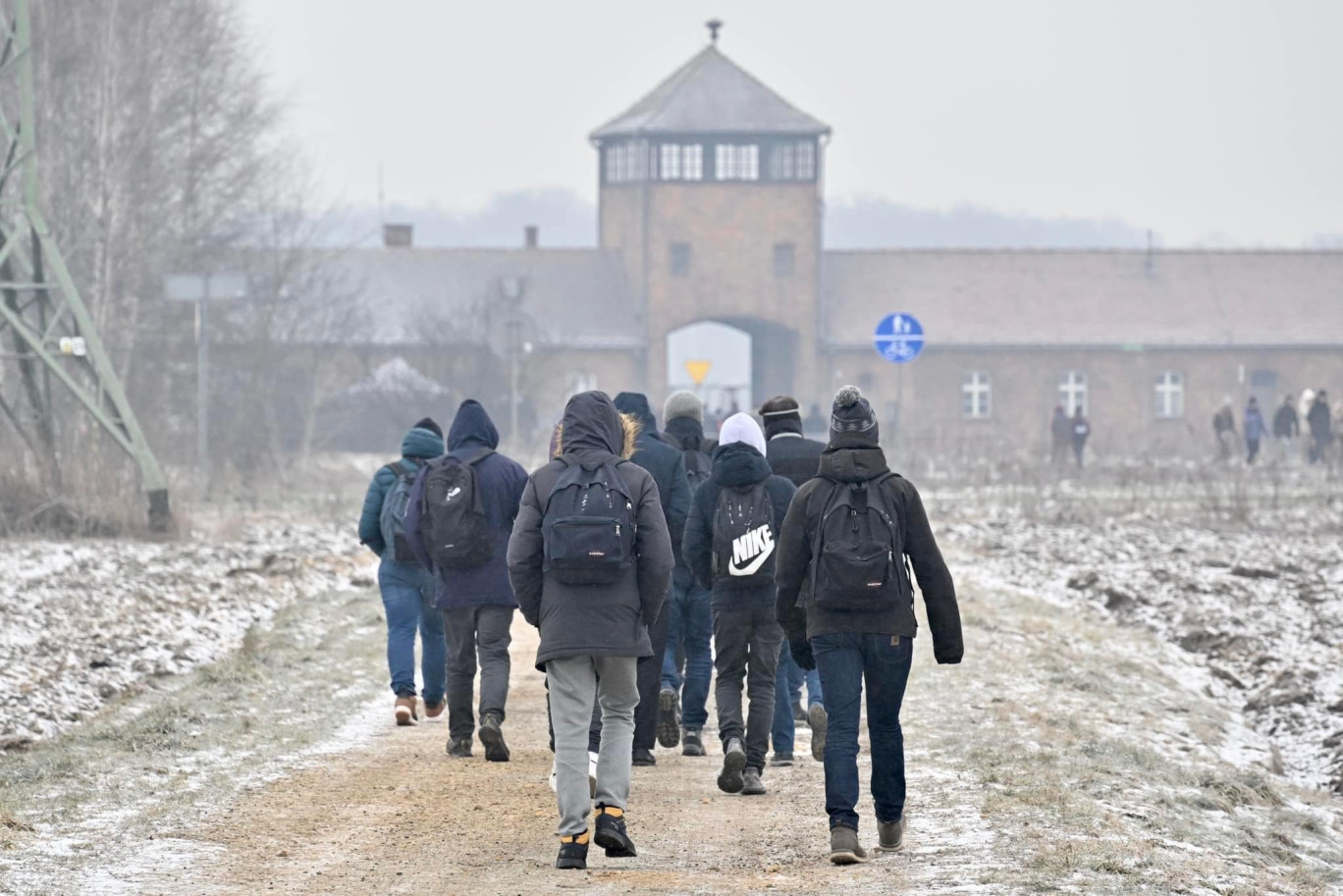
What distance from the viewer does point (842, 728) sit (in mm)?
8398

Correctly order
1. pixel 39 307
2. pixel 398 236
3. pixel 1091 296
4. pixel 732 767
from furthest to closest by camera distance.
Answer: pixel 398 236, pixel 1091 296, pixel 39 307, pixel 732 767

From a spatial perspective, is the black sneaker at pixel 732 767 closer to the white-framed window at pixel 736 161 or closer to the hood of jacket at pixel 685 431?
the hood of jacket at pixel 685 431

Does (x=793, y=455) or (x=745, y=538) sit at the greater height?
(x=793, y=455)

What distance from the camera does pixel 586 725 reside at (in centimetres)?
859

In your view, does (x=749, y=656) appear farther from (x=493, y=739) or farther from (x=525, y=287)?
(x=525, y=287)

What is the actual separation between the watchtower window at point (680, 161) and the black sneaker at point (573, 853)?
193 ft

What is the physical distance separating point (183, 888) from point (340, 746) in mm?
3844

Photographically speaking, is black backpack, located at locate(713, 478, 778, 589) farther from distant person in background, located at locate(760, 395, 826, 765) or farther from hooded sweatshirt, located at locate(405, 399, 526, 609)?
hooded sweatshirt, located at locate(405, 399, 526, 609)

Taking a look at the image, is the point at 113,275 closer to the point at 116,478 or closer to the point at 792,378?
the point at 116,478

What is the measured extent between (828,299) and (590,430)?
200 ft

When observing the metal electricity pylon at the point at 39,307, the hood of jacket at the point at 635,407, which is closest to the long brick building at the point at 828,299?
Answer: the metal electricity pylon at the point at 39,307

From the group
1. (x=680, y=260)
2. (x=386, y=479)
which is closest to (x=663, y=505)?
(x=386, y=479)

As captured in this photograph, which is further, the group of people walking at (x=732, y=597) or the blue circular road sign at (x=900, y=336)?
the blue circular road sign at (x=900, y=336)

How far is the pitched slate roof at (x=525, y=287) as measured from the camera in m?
67.3
